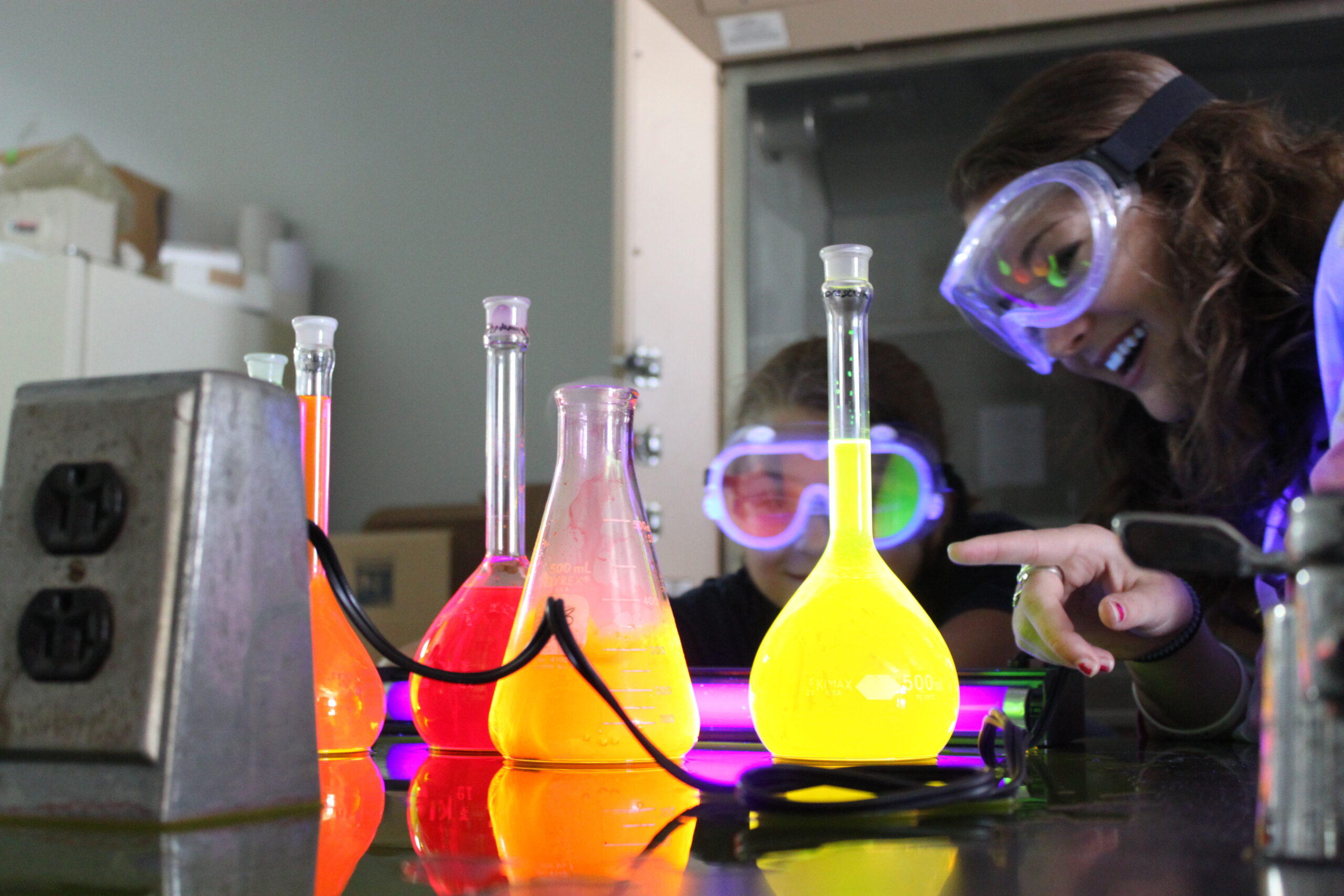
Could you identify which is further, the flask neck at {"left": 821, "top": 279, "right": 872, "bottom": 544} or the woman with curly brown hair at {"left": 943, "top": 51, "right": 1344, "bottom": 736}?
the woman with curly brown hair at {"left": 943, "top": 51, "right": 1344, "bottom": 736}

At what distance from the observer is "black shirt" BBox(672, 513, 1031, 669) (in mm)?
1412

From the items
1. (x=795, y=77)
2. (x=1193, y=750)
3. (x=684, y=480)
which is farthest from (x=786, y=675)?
(x=795, y=77)

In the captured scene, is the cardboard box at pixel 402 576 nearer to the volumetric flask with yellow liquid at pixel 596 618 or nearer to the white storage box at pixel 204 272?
the white storage box at pixel 204 272

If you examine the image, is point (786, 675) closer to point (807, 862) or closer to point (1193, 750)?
point (807, 862)

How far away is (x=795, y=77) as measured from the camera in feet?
7.45

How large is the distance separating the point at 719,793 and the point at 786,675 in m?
0.08

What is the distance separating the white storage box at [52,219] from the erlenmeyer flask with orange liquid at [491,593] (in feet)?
8.44

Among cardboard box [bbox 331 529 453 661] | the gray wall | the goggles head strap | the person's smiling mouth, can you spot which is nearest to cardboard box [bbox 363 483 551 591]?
cardboard box [bbox 331 529 453 661]

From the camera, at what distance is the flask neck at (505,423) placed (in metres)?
0.64

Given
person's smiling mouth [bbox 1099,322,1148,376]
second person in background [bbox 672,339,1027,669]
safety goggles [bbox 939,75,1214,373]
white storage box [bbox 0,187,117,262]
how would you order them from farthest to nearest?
white storage box [bbox 0,187,117,262] < second person in background [bbox 672,339,1027,669] < person's smiling mouth [bbox 1099,322,1148,376] < safety goggles [bbox 939,75,1214,373]

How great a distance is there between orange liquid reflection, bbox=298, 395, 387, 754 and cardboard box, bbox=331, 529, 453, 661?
6.64ft

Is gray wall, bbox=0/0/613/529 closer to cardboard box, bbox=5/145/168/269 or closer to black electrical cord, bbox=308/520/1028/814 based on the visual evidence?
cardboard box, bbox=5/145/168/269

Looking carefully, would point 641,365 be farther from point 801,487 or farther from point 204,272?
point 204,272

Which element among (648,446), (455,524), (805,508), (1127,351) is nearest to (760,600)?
(805,508)
